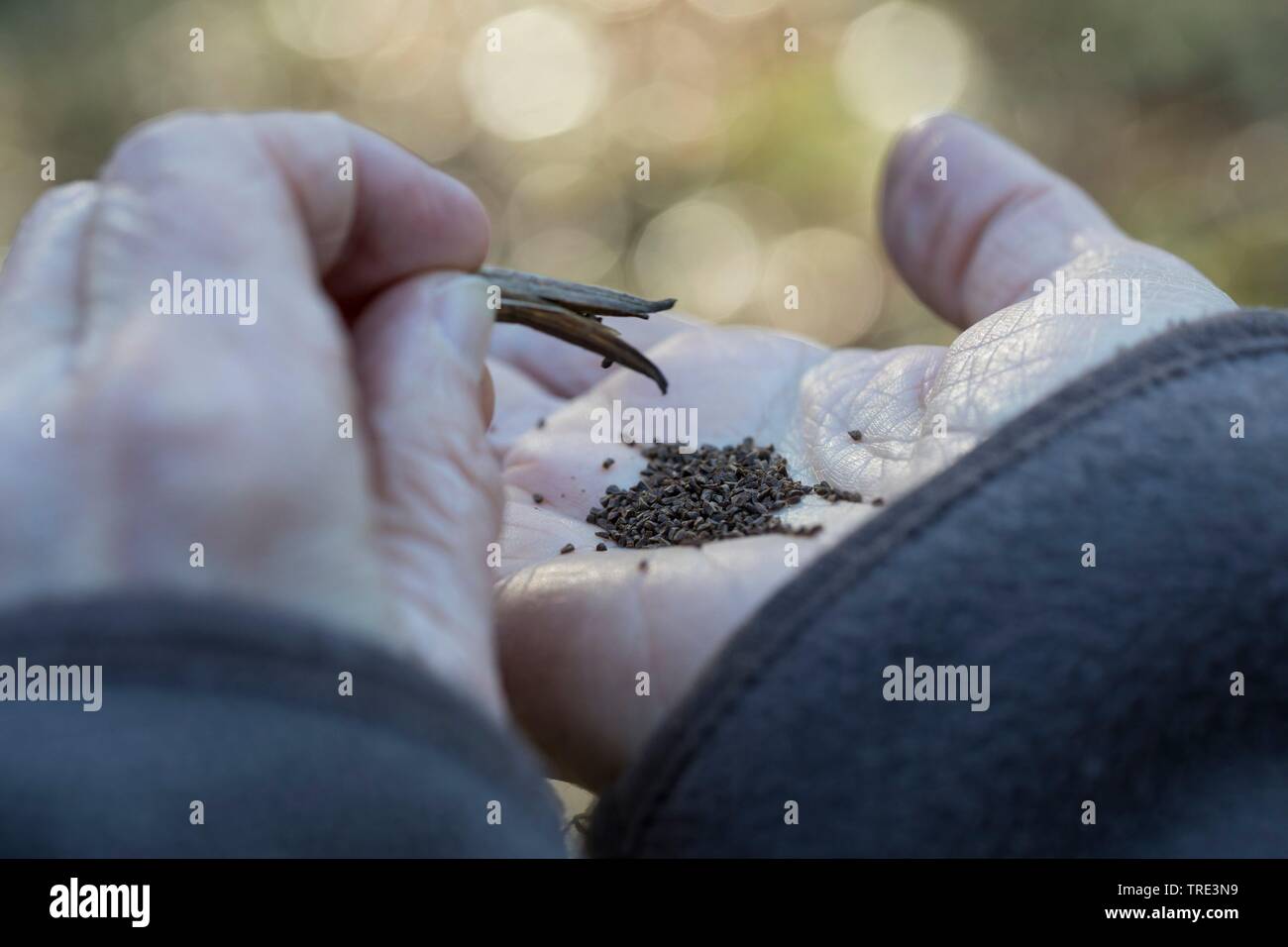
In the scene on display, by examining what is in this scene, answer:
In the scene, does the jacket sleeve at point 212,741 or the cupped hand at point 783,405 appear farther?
the cupped hand at point 783,405

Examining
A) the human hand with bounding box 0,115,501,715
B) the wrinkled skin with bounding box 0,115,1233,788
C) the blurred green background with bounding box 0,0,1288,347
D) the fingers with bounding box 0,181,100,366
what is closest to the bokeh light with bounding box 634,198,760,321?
the blurred green background with bounding box 0,0,1288,347

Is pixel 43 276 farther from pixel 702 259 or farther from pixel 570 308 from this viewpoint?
pixel 702 259

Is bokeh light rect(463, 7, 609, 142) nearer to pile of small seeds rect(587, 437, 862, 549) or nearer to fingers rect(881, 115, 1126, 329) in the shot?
fingers rect(881, 115, 1126, 329)

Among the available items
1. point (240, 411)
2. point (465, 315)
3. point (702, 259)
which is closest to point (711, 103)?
point (702, 259)

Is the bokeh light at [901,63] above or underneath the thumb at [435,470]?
above

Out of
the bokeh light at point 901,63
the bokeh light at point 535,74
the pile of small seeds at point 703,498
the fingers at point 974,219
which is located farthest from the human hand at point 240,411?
the bokeh light at point 535,74

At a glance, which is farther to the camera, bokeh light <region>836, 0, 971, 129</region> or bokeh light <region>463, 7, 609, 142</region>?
bokeh light <region>463, 7, 609, 142</region>

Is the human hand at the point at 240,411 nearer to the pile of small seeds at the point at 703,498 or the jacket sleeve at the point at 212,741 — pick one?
the jacket sleeve at the point at 212,741
